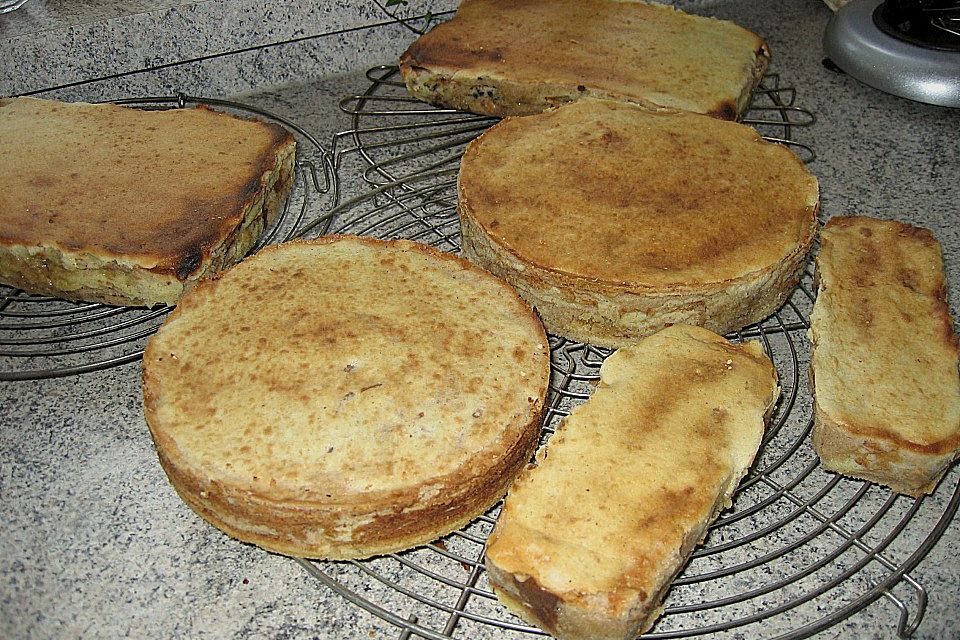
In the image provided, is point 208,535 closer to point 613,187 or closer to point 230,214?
point 230,214

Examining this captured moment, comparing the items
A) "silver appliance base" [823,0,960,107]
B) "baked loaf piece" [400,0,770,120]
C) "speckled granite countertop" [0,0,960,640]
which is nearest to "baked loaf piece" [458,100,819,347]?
"baked loaf piece" [400,0,770,120]

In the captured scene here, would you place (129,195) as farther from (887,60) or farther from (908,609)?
(887,60)

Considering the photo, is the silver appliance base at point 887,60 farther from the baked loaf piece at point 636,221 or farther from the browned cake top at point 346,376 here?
the browned cake top at point 346,376

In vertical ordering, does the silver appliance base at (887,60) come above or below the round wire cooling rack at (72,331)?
above

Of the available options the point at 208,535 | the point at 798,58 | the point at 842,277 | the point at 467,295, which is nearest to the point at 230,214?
the point at 467,295

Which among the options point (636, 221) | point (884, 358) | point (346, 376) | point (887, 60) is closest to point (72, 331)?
point (346, 376)

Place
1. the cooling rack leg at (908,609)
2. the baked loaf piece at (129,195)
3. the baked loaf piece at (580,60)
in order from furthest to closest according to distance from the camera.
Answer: the baked loaf piece at (580,60)
the baked loaf piece at (129,195)
the cooling rack leg at (908,609)

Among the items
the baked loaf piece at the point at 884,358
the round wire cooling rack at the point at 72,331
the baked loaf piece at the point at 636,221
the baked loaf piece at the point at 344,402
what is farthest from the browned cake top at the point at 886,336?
the round wire cooling rack at the point at 72,331
